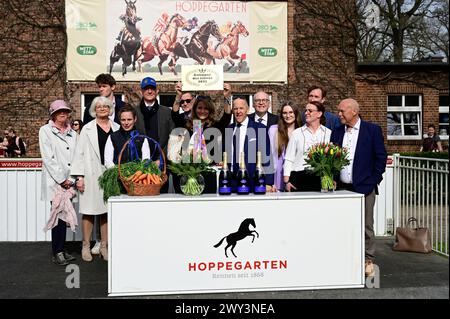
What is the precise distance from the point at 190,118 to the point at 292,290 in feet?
7.45

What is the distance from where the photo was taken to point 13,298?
477 cm

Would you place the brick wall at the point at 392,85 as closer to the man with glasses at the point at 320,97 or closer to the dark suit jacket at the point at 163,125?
the man with glasses at the point at 320,97

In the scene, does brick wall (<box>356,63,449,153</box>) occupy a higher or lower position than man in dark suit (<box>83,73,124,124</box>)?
higher

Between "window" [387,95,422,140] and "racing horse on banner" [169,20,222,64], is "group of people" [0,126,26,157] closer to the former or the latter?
"racing horse on banner" [169,20,222,64]

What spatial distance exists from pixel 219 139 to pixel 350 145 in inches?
57.0

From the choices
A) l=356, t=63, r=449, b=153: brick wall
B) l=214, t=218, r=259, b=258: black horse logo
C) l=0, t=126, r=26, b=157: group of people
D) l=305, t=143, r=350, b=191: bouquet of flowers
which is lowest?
l=214, t=218, r=259, b=258: black horse logo

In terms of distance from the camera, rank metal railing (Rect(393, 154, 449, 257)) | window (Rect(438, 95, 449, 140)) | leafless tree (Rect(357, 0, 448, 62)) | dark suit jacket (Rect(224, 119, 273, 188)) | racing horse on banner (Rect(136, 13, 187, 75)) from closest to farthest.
Result: dark suit jacket (Rect(224, 119, 273, 188)) → metal railing (Rect(393, 154, 449, 257)) → racing horse on banner (Rect(136, 13, 187, 75)) → window (Rect(438, 95, 449, 140)) → leafless tree (Rect(357, 0, 448, 62))

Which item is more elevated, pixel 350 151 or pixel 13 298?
pixel 350 151

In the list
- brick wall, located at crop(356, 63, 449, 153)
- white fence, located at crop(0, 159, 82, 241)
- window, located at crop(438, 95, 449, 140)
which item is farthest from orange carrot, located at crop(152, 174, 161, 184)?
window, located at crop(438, 95, 449, 140)

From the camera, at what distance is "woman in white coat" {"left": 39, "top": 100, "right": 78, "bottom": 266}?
19.3ft

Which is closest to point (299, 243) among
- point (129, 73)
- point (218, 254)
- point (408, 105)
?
point (218, 254)

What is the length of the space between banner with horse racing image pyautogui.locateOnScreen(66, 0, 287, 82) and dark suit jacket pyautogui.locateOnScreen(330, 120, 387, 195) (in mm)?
9030
